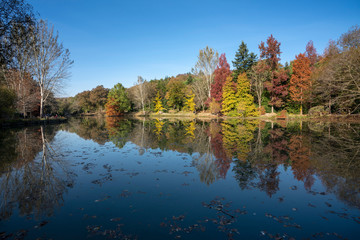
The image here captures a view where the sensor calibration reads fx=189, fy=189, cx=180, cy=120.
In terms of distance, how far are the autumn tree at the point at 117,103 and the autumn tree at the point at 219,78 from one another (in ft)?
102

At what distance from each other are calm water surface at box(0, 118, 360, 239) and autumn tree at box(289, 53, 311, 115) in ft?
93.9

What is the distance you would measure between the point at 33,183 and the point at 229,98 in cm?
3654

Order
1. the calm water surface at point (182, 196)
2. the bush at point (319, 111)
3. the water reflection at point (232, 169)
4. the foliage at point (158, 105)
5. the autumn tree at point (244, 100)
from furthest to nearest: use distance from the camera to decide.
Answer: the foliage at point (158, 105), the autumn tree at point (244, 100), the bush at point (319, 111), the water reflection at point (232, 169), the calm water surface at point (182, 196)

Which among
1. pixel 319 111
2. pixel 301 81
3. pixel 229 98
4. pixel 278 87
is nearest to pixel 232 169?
pixel 319 111

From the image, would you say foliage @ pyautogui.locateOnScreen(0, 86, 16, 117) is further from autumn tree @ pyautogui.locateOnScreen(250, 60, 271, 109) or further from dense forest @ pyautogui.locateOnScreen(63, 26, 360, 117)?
autumn tree @ pyautogui.locateOnScreen(250, 60, 271, 109)

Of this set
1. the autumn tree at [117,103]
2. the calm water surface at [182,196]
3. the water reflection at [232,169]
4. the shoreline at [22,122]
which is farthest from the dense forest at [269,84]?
the shoreline at [22,122]

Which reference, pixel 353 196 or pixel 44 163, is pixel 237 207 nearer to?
pixel 353 196

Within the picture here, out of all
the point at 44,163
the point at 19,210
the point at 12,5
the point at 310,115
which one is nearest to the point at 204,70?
the point at 310,115

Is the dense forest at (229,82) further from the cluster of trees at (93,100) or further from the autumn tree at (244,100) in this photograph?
the cluster of trees at (93,100)

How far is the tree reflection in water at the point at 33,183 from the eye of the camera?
464 centimetres

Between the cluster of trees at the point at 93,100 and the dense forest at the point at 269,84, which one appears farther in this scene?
the cluster of trees at the point at 93,100

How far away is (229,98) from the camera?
3881 cm

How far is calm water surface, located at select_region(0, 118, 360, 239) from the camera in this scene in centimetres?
371

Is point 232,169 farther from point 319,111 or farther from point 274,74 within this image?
point 274,74
